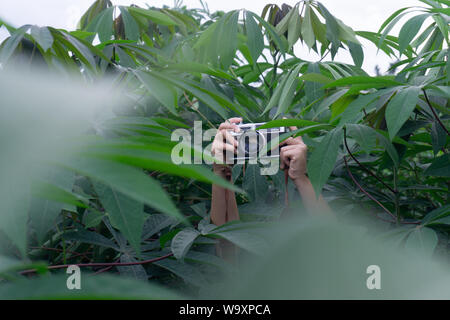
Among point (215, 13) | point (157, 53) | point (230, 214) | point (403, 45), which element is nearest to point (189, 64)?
point (157, 53)

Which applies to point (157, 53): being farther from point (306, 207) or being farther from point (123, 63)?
point (306, 207)

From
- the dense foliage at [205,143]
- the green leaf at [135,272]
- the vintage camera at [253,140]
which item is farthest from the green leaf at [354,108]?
the green leaf at [135,272]

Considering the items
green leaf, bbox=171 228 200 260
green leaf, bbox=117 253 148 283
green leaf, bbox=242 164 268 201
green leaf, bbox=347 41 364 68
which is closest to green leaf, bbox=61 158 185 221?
green leaf, bbox=171 228 200 260

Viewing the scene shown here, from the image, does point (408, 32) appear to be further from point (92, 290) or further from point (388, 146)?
point (92, 290)

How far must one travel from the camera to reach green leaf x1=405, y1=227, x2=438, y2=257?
56 centimetres

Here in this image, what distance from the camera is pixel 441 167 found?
0.69m

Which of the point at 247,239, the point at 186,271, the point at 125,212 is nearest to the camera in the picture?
the point at 125,212

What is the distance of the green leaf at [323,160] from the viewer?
58 cm

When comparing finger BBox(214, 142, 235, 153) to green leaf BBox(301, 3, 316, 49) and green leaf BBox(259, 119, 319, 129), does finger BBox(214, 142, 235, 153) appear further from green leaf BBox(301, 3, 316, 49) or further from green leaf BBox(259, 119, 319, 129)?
green leaf BBox(301, 3, 316, 49)

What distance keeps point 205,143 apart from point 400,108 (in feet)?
1.54

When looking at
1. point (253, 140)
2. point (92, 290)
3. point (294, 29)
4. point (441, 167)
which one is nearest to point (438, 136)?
point (441, 167)

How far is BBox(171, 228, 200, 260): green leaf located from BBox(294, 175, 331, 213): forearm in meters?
0.22

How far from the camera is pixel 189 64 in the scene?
0.67m

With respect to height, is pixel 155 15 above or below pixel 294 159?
above
